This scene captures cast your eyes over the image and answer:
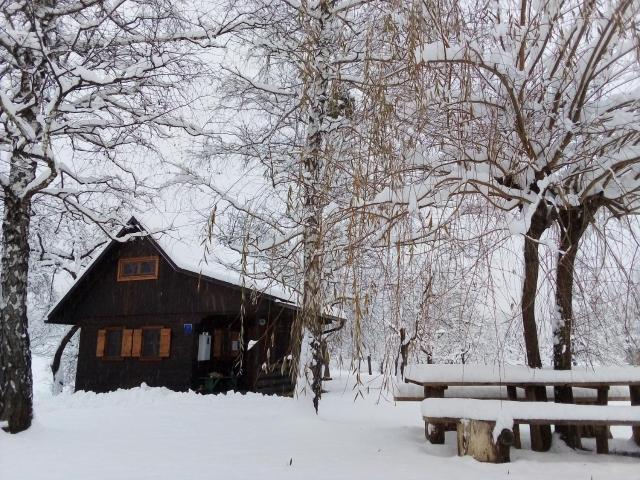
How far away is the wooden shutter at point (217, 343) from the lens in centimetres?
1684

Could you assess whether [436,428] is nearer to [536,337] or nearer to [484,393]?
[484,393]

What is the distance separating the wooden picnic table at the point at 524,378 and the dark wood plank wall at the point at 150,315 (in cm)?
877

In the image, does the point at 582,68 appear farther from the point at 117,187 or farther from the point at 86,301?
the point at 86,301

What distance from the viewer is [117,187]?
8766mm

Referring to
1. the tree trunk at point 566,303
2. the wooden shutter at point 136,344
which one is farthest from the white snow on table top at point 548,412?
the wooden shutter at point 136,344

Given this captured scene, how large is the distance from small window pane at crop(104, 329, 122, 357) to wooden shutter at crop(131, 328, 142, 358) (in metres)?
0.62

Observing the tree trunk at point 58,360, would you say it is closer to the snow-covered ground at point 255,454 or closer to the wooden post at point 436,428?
the snow-covered ground at point 255,454

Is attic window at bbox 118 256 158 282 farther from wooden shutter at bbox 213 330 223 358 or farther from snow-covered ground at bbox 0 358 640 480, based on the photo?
snow-covered ground at bbox 0 358 640 480

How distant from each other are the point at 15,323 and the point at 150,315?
30.7ft

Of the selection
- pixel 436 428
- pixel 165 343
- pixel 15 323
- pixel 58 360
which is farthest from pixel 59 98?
pixel 58 360

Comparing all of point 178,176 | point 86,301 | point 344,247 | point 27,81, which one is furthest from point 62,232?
point 344,247

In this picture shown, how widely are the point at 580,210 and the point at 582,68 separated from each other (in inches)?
47.2

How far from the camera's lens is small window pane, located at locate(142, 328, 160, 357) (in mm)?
15531

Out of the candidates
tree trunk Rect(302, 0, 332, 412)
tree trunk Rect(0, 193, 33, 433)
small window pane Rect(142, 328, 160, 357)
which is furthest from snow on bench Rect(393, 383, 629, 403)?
small window pane Rect(142, 328, 160, 357)
